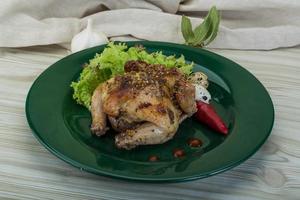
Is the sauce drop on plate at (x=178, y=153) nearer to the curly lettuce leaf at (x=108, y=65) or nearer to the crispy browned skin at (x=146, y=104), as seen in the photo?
the crispy browned skin at (x=146, y=104)

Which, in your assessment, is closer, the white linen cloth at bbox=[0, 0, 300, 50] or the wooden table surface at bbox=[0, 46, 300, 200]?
the wooden table surface at bbox=[0, 46, 300, 200]

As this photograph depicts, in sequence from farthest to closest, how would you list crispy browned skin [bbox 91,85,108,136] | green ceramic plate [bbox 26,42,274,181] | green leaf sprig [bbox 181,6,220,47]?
1. green leaf sprig [bbox 181,6,220,47]
2. crispy browned skin [bbox 91,85,108,136]
3. green ceramic plate [bbox 26,42,274,181]

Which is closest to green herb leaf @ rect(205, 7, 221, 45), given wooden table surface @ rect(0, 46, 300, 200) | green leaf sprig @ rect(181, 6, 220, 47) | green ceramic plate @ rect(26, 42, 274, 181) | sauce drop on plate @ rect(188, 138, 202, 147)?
green leaf sprig @ rect(181, 6, 220, 47)

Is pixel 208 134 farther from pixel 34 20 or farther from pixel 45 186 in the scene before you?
pixel 34 20

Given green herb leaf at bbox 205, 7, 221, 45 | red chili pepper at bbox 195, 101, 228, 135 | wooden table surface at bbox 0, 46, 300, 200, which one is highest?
green herb leaf at bbox 205, 7, 221, 45

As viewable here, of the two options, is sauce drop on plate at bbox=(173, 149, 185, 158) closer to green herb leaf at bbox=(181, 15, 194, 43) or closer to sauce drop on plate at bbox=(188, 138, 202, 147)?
sauce drop on plate at bbox=(188, 138, 202, 147)

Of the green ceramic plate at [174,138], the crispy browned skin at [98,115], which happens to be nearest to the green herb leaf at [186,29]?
the green ceramic plate at [174,138]

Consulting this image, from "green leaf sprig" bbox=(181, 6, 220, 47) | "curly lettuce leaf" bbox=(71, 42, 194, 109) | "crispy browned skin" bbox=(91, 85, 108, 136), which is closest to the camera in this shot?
"crispy browned skin" bbox=(91, 85, 108, 136)
